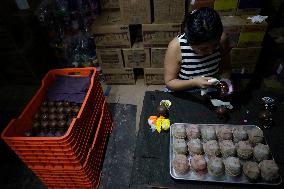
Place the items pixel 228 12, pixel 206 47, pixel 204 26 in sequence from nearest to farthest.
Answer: pixel 204 26, pixel 206 47, pixel 228 12

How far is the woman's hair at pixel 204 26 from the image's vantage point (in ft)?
5.59

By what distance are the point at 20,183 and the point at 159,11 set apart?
2807 mm

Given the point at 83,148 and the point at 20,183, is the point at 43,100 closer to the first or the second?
the point at 83,148

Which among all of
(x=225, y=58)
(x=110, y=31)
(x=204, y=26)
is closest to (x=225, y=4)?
(x=225, y=58)

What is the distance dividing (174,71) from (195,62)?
0.21 m

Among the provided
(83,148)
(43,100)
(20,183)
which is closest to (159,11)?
(43,100)

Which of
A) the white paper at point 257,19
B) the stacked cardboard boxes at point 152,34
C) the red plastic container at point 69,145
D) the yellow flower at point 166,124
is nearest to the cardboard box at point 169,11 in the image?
the stacked cardboard boxes at point 152,34

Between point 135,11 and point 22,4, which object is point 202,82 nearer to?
point 135,11

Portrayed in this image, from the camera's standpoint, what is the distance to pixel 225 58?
Result: 7.41 ft

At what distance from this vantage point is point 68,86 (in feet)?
7.33

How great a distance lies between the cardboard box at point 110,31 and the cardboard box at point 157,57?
41 centimetres

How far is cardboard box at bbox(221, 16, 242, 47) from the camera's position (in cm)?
326

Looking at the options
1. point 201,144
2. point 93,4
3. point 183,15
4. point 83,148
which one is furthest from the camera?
point 93,4

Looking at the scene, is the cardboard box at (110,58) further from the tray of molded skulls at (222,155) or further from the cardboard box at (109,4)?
the tray of molded skulls at (222,155)
